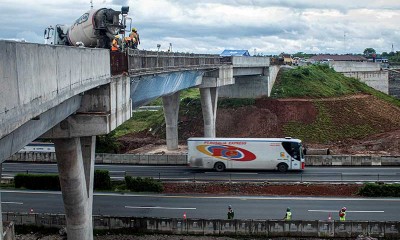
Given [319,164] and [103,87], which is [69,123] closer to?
[103,87]

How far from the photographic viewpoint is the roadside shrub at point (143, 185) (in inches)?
1442

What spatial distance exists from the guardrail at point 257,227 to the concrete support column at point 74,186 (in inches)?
192

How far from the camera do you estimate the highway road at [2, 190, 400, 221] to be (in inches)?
1226

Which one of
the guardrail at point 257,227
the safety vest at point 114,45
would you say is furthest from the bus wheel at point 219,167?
the safety vest at point 114,45

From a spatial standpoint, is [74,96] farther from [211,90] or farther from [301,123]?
[301,123]

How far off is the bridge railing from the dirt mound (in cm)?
1461

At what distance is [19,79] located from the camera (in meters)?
10.2

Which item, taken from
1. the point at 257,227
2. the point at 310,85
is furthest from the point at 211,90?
the point at 257,227

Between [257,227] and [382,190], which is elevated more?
[382,190]

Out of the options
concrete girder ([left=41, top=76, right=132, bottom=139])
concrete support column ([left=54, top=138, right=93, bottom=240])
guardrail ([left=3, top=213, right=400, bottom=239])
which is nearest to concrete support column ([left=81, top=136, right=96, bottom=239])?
concrete support column ([left=54, top=138, right=93, bottom=240])

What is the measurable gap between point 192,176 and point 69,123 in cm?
2202

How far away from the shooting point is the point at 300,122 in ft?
212

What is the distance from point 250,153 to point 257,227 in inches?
584

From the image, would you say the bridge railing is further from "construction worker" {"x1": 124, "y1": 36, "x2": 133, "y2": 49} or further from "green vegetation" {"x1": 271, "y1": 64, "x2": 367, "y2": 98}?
"green vegetation" {"x1": 271, "y1": 64, "x2": 367, "y2": 98}
